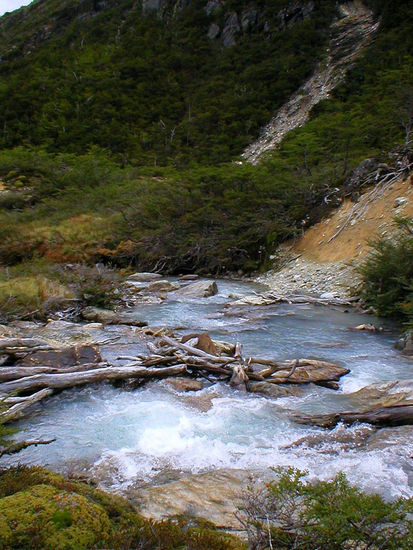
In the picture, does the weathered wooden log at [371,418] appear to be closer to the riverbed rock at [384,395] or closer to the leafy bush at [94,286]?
the riverbed rock at [384,395]

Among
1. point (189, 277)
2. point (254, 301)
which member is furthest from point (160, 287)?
point (254, 301)

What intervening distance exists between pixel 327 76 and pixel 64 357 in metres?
41.9

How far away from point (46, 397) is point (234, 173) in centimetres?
1491

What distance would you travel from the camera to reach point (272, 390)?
5.60m

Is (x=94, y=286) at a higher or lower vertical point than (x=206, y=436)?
higher

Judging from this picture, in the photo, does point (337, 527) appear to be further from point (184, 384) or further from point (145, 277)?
point (145, 277)

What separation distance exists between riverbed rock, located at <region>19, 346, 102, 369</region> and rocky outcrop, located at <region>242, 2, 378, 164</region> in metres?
30.1

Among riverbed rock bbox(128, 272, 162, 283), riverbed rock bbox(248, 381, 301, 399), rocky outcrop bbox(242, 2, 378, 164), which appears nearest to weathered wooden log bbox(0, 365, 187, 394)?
riverbed rock bbox(248, 381, 301, 399)

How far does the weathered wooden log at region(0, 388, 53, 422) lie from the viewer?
4425 millimetres

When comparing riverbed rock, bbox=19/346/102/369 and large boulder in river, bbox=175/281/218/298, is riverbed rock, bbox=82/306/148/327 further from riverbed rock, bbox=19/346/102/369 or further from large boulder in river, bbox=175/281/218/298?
large boulder in river, bbox=175/281/218/298

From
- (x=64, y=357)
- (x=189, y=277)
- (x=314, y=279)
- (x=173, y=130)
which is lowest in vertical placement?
(x=189, y=277)

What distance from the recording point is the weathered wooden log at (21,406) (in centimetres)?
443

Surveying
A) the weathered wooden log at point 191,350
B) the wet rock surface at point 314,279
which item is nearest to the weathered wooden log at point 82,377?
the weathered wooden log at point 191,350

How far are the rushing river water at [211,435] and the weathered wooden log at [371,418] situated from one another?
10cm
